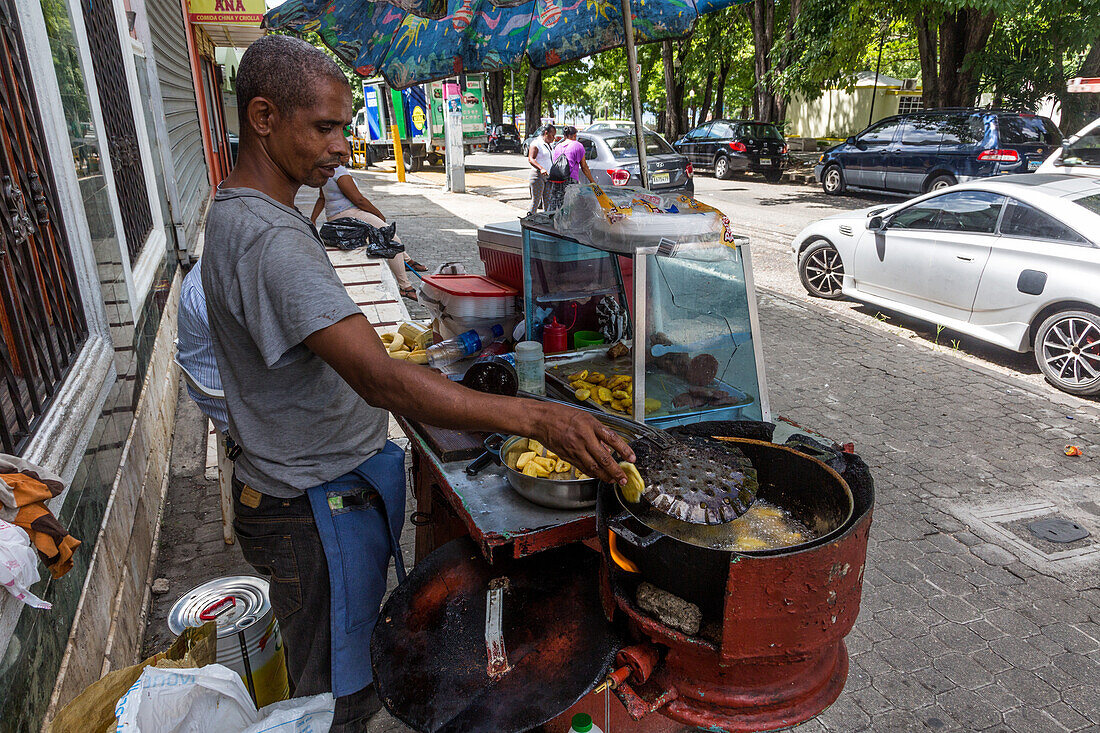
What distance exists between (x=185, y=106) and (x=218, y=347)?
10343 mm

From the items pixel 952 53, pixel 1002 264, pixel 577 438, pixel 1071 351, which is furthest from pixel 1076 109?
pixel 577 438

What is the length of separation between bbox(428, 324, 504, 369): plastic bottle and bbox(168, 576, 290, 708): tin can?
1278 millimetres

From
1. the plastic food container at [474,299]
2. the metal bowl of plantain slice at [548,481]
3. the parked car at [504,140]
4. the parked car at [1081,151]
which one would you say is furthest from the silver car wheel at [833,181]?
the parked car at [504,140]

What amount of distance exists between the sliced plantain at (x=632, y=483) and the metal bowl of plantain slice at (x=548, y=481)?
31 centimetres

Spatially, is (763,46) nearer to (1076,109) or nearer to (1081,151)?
(1076,109)

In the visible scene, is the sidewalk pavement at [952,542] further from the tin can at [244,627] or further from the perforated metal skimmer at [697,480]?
the perforated metal skimmer at [697,480]

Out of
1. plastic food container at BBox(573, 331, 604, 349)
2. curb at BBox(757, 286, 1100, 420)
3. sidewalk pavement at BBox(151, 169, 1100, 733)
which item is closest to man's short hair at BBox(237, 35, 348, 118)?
plastic food container at BBox(573, 331, 604, 349)

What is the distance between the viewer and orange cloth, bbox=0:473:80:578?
1586mm

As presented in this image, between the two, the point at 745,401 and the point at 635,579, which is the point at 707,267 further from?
the point at 635,579

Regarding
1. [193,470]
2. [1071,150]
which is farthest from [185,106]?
[1071,150]

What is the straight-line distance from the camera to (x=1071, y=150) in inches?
353

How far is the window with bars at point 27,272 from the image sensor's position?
2.28 meters

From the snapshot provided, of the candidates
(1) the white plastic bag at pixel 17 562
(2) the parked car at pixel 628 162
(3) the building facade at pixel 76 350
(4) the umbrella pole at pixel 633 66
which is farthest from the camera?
(2) the parked car at pixel 628 162

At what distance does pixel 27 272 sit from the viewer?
251 cm
